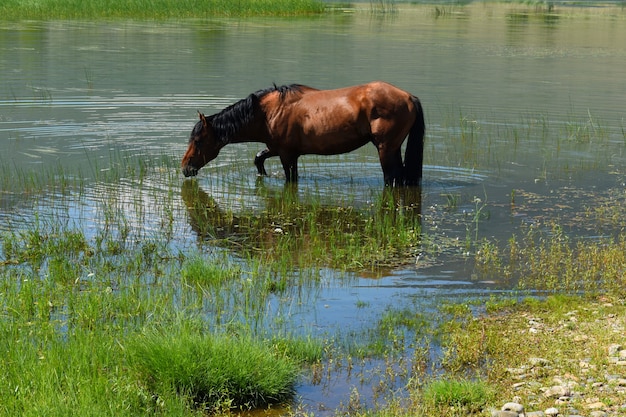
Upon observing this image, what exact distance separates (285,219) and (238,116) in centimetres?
251

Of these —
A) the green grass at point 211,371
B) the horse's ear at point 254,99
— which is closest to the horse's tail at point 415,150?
the horse's ear at point 254,99

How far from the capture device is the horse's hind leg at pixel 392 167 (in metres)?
12.6

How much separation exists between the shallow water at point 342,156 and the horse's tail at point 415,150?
314 mm

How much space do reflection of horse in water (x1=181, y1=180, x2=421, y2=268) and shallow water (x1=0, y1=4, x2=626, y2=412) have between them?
0.60 ft

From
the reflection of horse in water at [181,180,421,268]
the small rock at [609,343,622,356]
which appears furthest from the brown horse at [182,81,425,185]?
the small rock at [609,343,622,356]

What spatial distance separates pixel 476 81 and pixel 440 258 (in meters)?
14.9

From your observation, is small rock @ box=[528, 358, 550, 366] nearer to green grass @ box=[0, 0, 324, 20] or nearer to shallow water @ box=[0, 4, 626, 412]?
shallow water @ box=[0, 4, 626, 412]

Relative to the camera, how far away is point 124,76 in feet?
75.8

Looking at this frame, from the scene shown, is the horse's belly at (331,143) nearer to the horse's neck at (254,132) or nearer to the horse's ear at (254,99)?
the horse's neck at (254,132)

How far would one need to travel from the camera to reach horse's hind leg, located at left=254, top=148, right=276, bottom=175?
13.2m

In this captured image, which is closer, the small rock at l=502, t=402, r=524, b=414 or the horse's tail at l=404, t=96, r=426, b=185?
the small rock at l=502, t=402, r=524, b=414

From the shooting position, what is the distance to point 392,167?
12.7m

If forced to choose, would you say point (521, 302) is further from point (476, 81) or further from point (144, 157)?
point (476, 81)

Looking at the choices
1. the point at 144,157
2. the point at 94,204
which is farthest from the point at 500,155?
the point at 94,204
